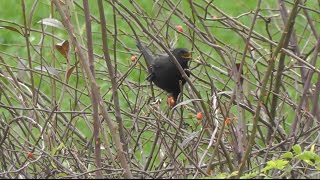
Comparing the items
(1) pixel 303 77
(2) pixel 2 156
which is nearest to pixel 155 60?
(1) pixel 303 77

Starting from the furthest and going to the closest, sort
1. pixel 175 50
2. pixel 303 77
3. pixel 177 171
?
pixel 175 50, pixel 303 77, pixel 177 171

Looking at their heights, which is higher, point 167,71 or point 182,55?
point 182,55

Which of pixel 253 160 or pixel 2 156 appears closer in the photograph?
pixel 2 156

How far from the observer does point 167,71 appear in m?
4.61

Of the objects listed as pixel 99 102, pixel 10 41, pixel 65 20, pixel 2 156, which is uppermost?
pixel 65 20

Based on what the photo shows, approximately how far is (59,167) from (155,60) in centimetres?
162

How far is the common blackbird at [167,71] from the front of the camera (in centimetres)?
447

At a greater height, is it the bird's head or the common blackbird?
the bird's head

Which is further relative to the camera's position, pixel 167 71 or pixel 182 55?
pixel 167 71

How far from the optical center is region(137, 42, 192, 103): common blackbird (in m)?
4.47

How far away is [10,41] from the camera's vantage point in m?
9.44

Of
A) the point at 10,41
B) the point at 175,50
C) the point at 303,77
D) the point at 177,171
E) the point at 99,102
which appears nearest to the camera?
the point at 99,102

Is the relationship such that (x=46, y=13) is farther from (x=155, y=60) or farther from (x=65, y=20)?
(x=65, y=20)

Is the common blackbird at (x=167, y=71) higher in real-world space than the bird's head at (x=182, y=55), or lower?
lower
